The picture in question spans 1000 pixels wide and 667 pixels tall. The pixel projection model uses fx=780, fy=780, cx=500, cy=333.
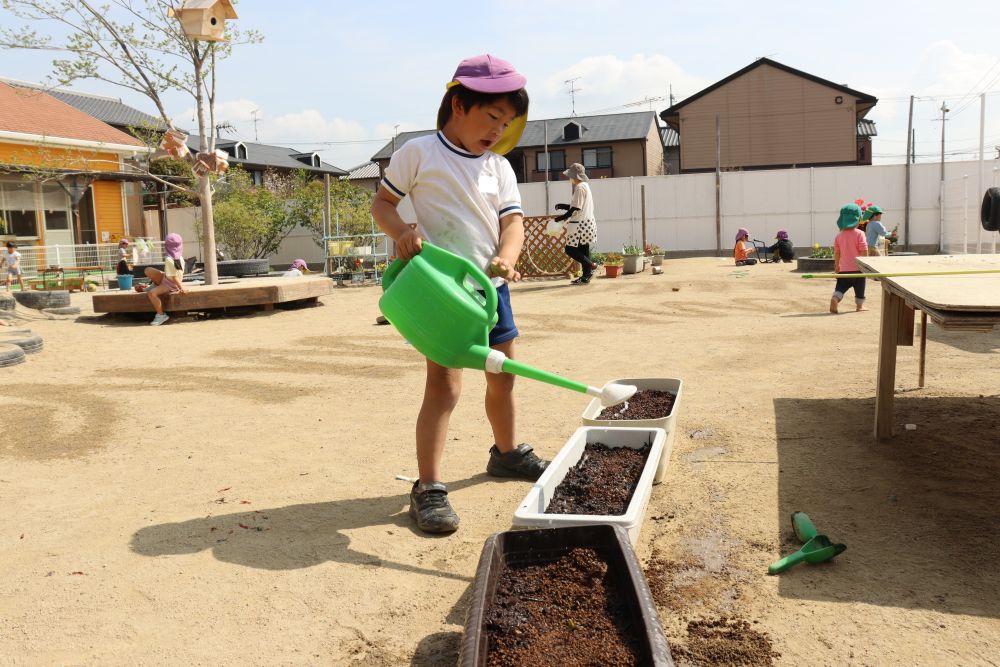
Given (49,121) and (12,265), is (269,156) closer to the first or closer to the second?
(49,121)

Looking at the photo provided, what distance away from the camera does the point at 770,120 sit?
31.0m

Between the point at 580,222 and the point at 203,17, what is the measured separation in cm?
584

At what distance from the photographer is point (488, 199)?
8.74ft

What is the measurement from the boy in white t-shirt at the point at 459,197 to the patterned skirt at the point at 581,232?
30.1 feet

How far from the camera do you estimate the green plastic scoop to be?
218cm

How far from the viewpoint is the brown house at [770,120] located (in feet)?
99.2

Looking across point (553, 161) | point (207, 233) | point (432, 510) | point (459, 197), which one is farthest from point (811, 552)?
point (553, 161)

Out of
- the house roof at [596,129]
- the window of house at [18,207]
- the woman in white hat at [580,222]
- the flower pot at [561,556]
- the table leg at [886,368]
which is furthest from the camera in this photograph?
the house roof at [596,129]

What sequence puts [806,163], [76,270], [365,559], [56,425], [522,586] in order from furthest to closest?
[806,163], [76,270], [56,425], [365,559], [522,586]

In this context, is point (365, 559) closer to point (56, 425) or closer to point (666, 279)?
point (56, 425)

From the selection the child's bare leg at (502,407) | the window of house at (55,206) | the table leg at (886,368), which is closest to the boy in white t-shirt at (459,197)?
the child's bare leg at (502,407)

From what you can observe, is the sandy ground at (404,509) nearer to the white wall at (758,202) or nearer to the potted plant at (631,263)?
the potted plant at (631,263)

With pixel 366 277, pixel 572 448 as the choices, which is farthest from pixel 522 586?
pixel 366 277

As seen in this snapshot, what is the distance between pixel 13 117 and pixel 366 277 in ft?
34.1
